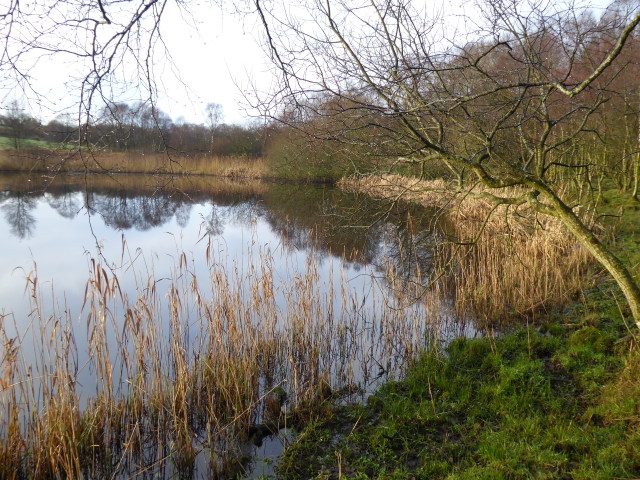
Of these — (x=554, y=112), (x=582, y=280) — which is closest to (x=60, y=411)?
(x=582, y=280)

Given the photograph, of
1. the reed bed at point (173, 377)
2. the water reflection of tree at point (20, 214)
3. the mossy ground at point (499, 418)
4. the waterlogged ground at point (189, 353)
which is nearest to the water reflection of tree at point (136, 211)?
the water reflection of tree at point (20, 214)

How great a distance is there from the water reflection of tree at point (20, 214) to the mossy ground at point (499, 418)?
10.7m

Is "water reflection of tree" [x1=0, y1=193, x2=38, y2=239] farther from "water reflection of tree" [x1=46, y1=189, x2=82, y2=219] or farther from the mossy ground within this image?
the mossy ground

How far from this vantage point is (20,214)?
46.5 feet

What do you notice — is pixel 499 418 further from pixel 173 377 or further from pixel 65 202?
pixel 65 202

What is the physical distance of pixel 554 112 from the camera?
271 inches

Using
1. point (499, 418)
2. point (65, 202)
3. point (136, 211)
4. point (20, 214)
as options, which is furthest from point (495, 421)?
point (65, 202)

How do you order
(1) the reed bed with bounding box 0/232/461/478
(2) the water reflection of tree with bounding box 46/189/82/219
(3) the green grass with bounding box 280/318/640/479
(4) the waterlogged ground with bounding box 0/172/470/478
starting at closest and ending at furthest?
(3) the green grass with bounding box 280/318/640/479 → (1) the reed bed with bounding box 0/232/461/478 → (4) the waterlogged ground with bounding box 0/172/470/478 → (2) the water reflection of tree with bounding box 46/189/82/219

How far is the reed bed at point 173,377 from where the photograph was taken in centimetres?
295

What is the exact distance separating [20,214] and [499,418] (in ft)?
49.5

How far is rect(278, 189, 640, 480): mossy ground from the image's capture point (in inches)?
103

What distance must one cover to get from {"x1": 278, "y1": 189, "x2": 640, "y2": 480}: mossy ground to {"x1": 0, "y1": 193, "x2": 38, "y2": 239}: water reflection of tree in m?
10.7

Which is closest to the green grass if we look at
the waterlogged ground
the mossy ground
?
the mossy ground

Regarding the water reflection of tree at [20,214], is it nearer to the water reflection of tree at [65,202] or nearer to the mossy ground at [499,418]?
the water reflection of tree at [65,202]
